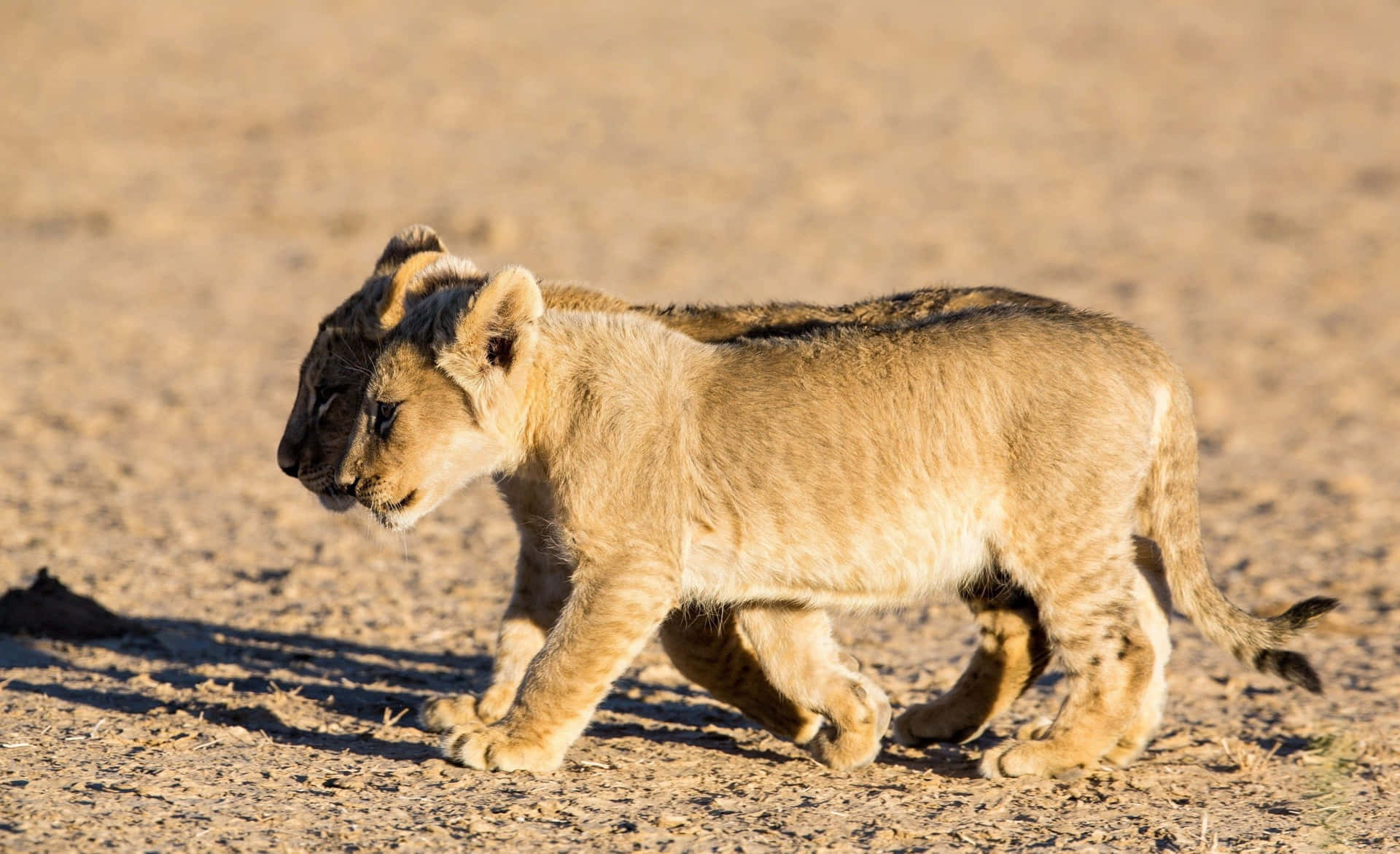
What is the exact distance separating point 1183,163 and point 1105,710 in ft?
58.1

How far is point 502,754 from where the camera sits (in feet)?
18.7

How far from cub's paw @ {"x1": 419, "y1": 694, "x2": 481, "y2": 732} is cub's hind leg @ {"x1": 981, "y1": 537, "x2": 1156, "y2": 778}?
2.06 m

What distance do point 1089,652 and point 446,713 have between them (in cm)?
248

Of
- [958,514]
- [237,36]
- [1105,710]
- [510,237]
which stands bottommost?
[1105,710]

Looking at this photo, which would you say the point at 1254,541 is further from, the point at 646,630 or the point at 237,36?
the point at 237,36

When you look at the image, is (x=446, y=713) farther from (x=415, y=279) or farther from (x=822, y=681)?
(x=415, y=279)

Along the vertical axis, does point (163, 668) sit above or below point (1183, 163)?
below

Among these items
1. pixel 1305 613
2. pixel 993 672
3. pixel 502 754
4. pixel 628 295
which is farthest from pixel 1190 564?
pixel 628 295

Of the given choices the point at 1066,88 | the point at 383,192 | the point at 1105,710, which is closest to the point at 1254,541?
the point at 1105,710

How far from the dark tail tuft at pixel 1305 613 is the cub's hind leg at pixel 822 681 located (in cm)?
157

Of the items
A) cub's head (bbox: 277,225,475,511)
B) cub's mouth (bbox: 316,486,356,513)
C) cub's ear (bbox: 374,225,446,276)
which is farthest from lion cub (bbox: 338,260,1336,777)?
cub's ear (bbox: 374,225,446,276)

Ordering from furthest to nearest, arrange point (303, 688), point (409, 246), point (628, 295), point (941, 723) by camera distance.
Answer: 1. point (628, 295)
2. point (409, 246)
3. point (303, 688)
4. point (941, 723)

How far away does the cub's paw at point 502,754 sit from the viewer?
5.69 metres

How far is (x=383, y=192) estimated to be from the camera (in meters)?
20.3
